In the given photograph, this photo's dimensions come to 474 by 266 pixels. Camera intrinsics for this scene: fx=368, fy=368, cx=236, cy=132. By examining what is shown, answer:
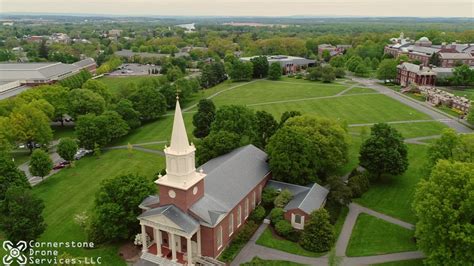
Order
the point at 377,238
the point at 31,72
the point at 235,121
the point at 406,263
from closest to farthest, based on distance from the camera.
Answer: the point at 406,263, the point at 377,238, the point at 235,121, the point at 31,72

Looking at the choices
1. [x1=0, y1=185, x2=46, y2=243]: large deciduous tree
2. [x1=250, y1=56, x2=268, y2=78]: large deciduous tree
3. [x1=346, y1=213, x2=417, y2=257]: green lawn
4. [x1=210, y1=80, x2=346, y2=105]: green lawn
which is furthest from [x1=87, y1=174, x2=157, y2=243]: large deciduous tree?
[x1=250, y1=56, x2=268, y2=78]: large deciduous tree

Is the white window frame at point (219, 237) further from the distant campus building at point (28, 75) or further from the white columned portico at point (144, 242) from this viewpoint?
the distant campus building at point (28, 75)

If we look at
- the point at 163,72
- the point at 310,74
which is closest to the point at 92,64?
the point at 163,72

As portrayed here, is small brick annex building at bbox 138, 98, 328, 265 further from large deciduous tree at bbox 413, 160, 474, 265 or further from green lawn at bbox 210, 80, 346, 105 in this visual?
green lawn at bbox 210, 80, 346, 105

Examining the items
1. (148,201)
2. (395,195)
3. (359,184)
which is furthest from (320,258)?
(148,201)

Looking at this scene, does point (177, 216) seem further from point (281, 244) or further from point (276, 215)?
point (276, 215)

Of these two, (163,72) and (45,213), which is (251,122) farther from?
(163,72)
